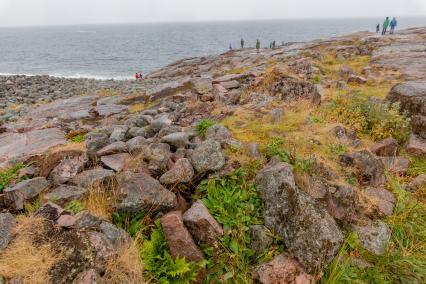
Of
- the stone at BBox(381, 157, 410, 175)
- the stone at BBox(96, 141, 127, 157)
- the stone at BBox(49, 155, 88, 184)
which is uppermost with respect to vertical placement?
the stone at BBox(96, 141, 127, 157)

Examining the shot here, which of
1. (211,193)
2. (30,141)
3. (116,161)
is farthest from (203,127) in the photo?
(30,141)

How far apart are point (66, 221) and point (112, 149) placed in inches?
89.5

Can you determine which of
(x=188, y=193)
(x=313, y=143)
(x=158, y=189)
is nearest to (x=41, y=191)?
(x=158, y=189)

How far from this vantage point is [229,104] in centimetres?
1055

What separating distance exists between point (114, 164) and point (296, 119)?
4.81 meters

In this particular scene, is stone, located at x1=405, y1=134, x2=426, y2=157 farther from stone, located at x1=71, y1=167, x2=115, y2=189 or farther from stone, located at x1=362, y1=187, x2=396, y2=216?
stone, located at x1=71, y1=167, x2=115, y2=189

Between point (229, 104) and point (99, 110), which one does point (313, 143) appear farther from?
point (99, 110)

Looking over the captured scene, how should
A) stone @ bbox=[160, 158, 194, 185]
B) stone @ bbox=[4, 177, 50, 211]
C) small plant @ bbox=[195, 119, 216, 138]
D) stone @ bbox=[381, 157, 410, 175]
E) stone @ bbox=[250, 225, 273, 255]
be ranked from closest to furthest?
1. stone @ bbox=[250, 225, 273, 255]
2. stone @ bbox=[4, 177, 50, 211]
3. stone @ bbox=[160, 158, 194, 185]
4. stone @ bbox=[381, 157, 410, 175]
5. small plant @ bbox=[195, 119, 216, 138]

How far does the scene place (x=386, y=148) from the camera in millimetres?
7465

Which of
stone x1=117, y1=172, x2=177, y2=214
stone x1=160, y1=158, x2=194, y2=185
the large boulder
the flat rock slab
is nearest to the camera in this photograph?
the large boulder

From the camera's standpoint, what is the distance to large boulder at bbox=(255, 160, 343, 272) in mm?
4457

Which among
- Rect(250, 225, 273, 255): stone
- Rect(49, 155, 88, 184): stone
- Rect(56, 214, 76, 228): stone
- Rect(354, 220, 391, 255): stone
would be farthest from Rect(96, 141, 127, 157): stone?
Rect(354, 220, 391, 255): stone

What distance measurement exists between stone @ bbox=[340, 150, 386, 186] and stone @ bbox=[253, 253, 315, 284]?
2.72 m

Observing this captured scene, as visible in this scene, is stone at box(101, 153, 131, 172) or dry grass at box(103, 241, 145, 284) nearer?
dry grass at box(103, 241, 145, 284)
